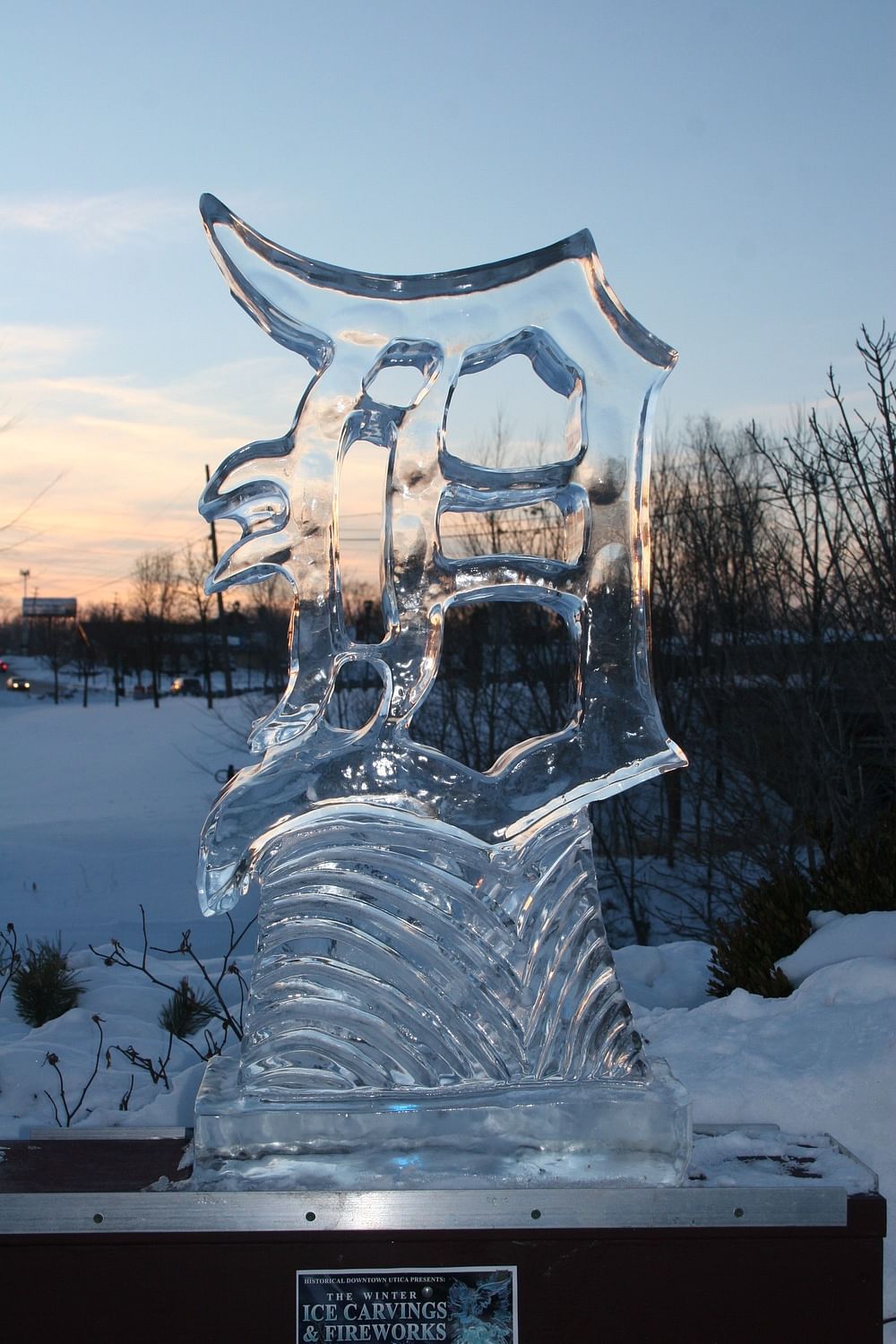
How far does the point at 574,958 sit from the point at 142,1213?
3.75ft

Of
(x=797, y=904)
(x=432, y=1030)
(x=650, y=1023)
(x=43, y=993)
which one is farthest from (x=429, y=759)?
(x=43, y=993)

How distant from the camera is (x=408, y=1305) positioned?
8.71 ft

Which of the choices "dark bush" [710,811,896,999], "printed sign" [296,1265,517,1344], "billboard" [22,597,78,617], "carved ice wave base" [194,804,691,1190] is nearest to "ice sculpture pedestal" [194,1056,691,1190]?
"carved ice wave base" [194,804,691,1190]

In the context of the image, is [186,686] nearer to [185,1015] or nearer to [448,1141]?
[185,1015]

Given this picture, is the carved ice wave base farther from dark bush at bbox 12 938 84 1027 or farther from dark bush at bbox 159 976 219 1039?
dark bush at bbox 12 938 84 1027

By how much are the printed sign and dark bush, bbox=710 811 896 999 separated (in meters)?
2.76

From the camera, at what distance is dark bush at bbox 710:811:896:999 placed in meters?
5.36

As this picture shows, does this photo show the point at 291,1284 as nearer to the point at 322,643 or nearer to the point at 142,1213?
the point at 142,1213

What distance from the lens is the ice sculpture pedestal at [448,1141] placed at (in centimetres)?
278

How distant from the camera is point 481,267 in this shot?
3.08 m

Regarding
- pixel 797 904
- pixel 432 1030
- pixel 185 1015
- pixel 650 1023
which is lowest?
pixel 185 1015

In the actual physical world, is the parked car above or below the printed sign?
below

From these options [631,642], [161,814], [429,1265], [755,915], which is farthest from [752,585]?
[161,814]

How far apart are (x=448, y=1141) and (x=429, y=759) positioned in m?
0.90
